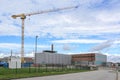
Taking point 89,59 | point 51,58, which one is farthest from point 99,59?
point 51,58

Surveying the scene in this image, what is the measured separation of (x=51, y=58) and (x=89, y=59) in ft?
78.3

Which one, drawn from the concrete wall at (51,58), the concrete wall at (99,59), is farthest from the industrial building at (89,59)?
the concrete wall at (51,58)

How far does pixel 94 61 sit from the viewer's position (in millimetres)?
147875

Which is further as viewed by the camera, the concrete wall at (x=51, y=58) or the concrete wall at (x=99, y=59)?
the concrete wall at (x=99, y=59)

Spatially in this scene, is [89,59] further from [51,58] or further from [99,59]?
[51,58]

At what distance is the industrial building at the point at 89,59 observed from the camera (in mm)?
149125

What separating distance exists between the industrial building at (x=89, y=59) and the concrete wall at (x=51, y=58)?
17.0 ft

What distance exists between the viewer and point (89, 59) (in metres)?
150

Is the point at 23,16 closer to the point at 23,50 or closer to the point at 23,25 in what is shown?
the point at 23,25

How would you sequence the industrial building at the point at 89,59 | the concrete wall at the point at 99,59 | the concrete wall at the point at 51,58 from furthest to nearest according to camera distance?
1. the concrete wall at the point at 99,59
2. the industrial building at the point at 89,59
3. the concrete wall at the point at 51,58

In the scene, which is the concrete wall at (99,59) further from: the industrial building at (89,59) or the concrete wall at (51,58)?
the concrete wall at (51,58)

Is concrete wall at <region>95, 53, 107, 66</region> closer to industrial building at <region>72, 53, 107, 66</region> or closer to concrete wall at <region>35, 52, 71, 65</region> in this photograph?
industrial building at <region>72, 53, 107, 66</region>

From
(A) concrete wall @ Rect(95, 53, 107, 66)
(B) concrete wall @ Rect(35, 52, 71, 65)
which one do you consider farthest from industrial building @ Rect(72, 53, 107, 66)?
(B) concrete wall @ Rect(35, 52, 71, 65)

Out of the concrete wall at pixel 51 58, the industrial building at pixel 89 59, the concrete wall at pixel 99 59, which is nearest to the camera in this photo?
the concrete wall at pixel 51 58
